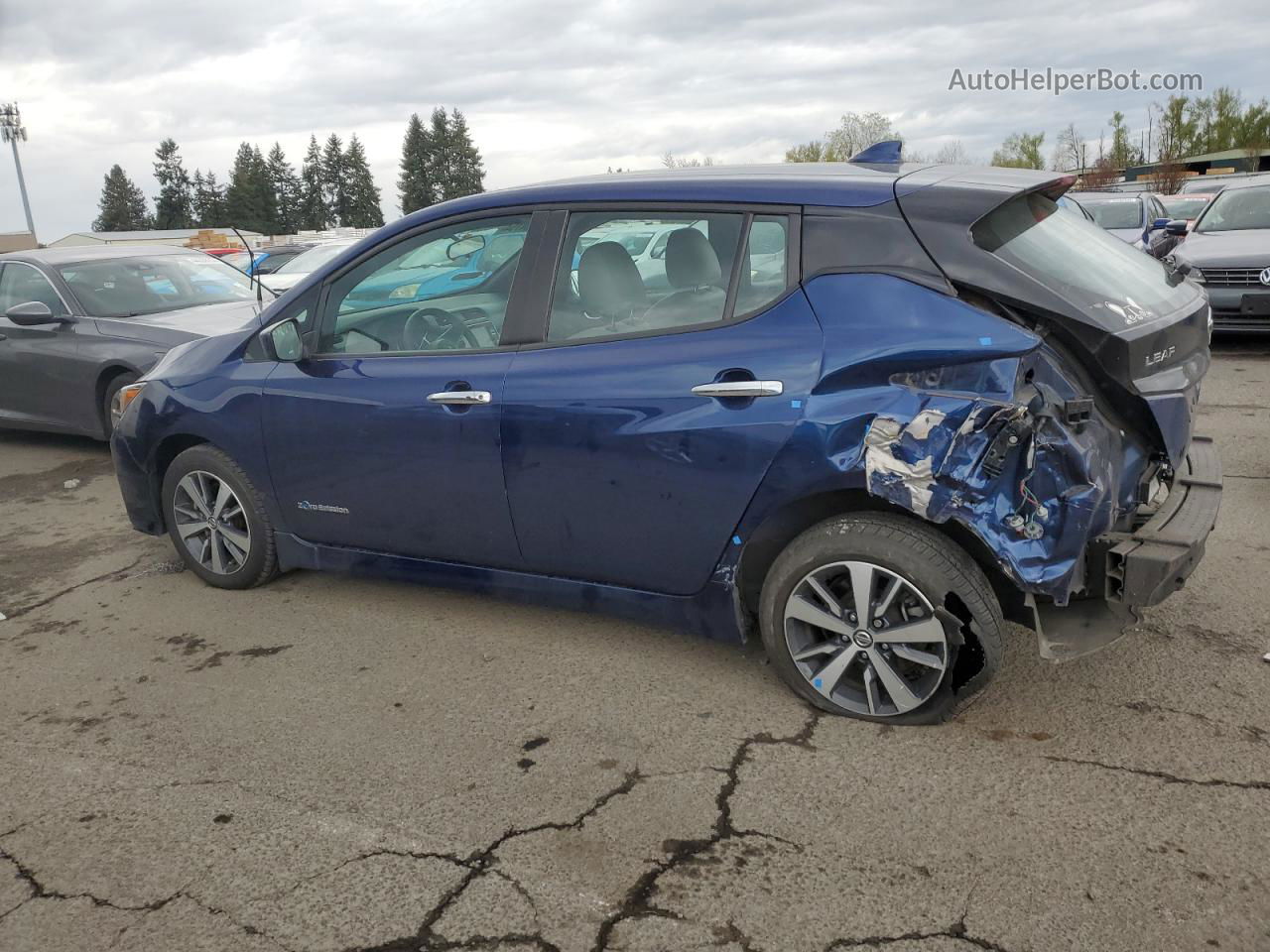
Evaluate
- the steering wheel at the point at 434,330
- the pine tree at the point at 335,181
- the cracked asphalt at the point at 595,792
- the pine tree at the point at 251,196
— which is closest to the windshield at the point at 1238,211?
the cracked asphalt at the point at 595,792

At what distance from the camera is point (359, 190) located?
117m

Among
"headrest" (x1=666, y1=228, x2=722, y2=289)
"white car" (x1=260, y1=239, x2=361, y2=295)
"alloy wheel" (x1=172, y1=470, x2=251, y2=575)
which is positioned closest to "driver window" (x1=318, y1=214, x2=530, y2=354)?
"headrest" (x1=666, y1=228, x2=722, y2=289)

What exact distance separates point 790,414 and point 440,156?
114784mm

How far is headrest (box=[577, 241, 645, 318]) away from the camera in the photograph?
374 cm

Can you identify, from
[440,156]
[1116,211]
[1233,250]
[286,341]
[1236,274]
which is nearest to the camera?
[286,341]

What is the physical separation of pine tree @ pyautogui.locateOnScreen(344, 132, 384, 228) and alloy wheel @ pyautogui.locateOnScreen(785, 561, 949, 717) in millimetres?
119639

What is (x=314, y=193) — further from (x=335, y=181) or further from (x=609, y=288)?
(x=609, y=288)

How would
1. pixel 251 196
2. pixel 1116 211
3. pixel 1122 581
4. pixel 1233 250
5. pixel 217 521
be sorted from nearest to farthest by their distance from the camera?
1. pixel 1122 581
2. pixel 217 521
3. pixel 1233 250
4. pixel 1116 211
5. pixel 251 196

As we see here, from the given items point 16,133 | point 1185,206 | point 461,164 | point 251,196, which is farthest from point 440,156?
point 1185,206

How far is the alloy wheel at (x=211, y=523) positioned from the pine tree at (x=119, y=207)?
11615 centimetres

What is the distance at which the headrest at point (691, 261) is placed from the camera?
140 inches

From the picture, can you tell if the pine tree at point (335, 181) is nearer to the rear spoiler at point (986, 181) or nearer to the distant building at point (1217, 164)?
the distant building at point (1217, 164)

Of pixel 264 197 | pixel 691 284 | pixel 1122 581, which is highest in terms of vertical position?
pixel 264 197

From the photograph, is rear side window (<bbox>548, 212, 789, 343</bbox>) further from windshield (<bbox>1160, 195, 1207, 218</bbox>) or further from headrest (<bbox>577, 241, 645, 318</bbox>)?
windshield (<bbox>1160, 195, 1207, 218</bbox>)
